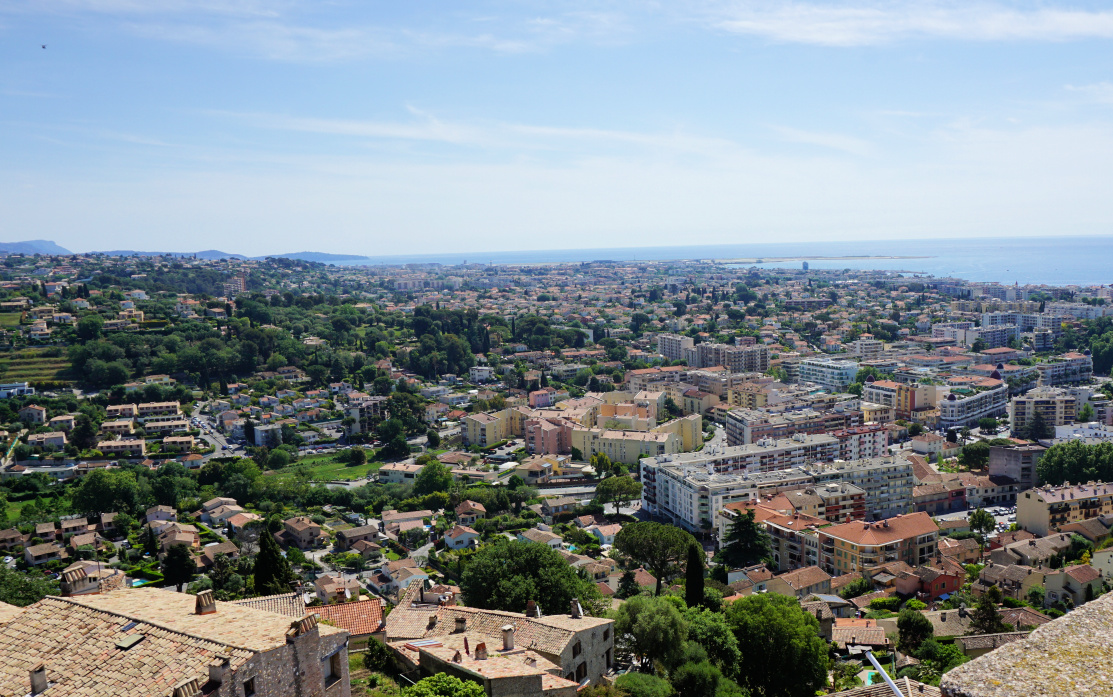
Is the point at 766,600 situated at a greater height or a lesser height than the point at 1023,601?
greater

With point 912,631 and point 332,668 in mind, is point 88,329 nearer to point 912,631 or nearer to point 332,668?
point 912,631

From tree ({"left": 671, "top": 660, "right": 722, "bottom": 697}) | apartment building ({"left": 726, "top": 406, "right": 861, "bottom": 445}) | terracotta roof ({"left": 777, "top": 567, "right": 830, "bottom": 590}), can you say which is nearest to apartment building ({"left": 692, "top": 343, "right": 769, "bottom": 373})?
apartment building ({"left": 726, "top": 406, "right": 861, "bottom": 445})

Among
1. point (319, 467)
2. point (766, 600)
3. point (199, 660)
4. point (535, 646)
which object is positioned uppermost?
point (199, 660)

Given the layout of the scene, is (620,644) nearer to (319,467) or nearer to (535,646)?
(535,646)

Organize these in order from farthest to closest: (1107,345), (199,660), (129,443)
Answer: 1. (1107,345)
2. (129,443)
3. (199,660)

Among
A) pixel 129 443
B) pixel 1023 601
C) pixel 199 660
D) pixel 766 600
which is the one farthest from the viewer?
pixel 129 443

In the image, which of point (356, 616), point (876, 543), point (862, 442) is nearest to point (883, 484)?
point (862, 442)

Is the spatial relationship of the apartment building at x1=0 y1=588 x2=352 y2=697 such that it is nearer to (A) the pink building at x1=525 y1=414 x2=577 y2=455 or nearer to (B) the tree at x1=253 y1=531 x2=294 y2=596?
(B) the tree at x1=253 y1=531 x2=294 y2=596

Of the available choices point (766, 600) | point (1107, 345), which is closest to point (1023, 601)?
point (766, 600)
